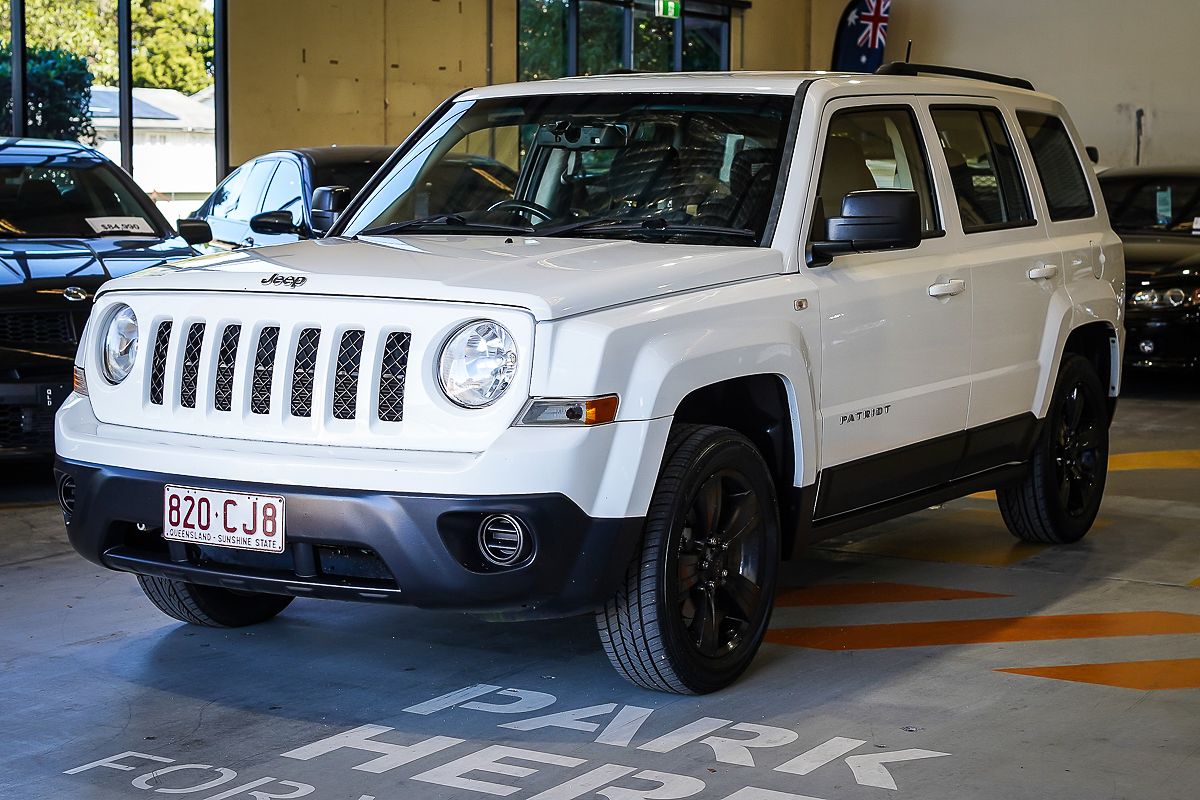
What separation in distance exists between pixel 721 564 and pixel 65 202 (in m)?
5.38

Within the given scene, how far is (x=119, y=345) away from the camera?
4.59 m

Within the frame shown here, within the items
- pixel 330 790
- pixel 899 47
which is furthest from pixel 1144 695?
pixel 899 47

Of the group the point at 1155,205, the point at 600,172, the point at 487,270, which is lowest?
the point at 487,270

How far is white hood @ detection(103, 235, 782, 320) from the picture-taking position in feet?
13.3

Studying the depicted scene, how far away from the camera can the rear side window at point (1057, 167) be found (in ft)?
20.7

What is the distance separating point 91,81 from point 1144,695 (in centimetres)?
1376

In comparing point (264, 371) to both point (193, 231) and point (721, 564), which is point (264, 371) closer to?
point (721, 564)

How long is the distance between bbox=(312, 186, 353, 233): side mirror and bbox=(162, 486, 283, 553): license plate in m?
1.71

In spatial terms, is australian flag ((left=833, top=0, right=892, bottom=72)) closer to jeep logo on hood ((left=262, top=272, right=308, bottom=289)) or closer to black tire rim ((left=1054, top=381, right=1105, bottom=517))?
black tire rim ((left=1054, top=381, right=1105, bottom=517))

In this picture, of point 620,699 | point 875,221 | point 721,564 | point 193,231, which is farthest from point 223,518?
point 193,231

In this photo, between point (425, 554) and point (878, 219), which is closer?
point (425, 554)

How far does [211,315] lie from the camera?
14.2ft

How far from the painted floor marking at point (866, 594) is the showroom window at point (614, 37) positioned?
15126mm

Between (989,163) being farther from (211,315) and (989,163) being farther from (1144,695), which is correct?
(211,315)
